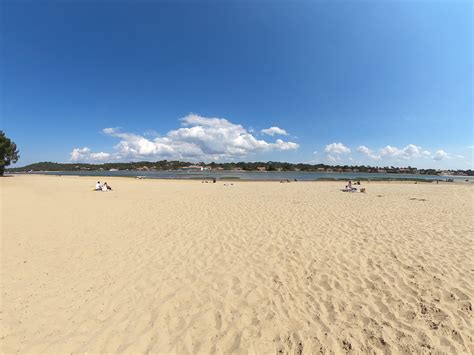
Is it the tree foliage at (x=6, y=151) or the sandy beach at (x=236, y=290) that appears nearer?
the sandy beach at (x=236, y=290)

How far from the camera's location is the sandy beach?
412 centimetres

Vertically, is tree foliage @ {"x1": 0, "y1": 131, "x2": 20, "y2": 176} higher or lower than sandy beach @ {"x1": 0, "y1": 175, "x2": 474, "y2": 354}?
higher

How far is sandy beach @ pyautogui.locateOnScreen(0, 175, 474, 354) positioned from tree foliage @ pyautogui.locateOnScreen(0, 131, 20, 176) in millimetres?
62595

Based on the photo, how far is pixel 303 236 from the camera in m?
9.58

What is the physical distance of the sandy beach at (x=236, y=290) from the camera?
412 cm

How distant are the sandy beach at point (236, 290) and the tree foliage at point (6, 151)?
62595 millimetres

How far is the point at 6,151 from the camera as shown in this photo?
181 ft

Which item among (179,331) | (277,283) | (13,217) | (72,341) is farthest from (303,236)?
(13,217)

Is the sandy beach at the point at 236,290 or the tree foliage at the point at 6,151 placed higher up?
the tree foliage at the point at 6,151

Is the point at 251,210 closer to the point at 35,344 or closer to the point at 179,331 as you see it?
the point at 179,331

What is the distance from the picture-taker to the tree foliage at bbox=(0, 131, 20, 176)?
54.2 m

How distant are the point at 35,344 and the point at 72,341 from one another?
58 centimetres

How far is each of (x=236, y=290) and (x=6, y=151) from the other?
242ft

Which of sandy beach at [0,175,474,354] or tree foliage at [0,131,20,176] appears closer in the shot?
sandy beach at [0,175,474,354]
